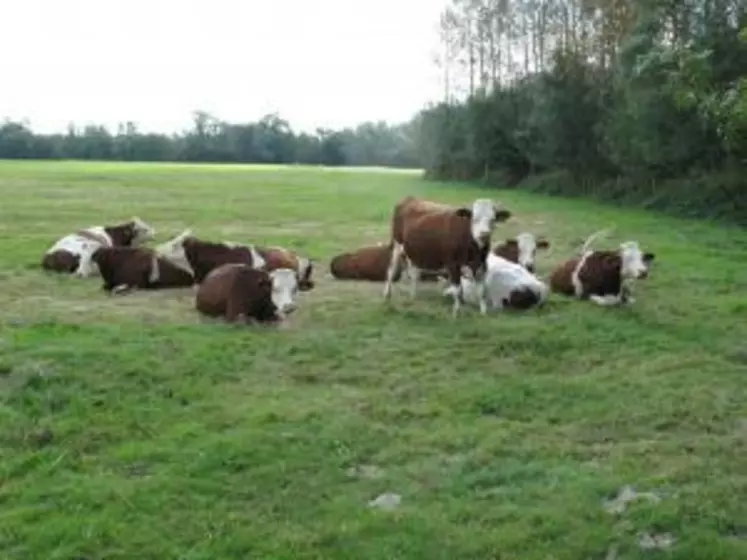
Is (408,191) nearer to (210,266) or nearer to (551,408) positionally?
(210,266)

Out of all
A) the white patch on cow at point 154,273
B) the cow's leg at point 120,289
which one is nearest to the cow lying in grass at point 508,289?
the white patch on cow at point 154,273

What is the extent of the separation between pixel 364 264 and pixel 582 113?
25960mm

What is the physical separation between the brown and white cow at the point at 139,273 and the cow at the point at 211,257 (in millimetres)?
141

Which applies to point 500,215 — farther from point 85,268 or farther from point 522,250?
point 85,268

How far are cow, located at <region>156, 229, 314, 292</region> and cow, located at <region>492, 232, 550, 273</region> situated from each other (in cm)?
304

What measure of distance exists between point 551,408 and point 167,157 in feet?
352

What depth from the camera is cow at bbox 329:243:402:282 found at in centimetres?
1587

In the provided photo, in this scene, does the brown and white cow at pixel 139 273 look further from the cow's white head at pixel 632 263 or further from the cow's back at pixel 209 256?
the cow's white head at pixel 632 263

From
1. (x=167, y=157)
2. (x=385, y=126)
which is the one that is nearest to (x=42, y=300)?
(x=167, y=157)

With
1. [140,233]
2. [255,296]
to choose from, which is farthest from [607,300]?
[140,233]

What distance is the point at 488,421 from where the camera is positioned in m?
8.21

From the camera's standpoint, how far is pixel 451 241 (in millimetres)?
13094

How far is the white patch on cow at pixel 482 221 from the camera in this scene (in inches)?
501

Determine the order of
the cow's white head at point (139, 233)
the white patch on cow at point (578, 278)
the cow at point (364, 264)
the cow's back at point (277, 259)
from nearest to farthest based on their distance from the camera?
1. the white patch on cow at point (578, 278)
2. the cow's back at point (277, 259)
3. the cow at point (364, 264)
4. the cow's white head at point (139, 233)
